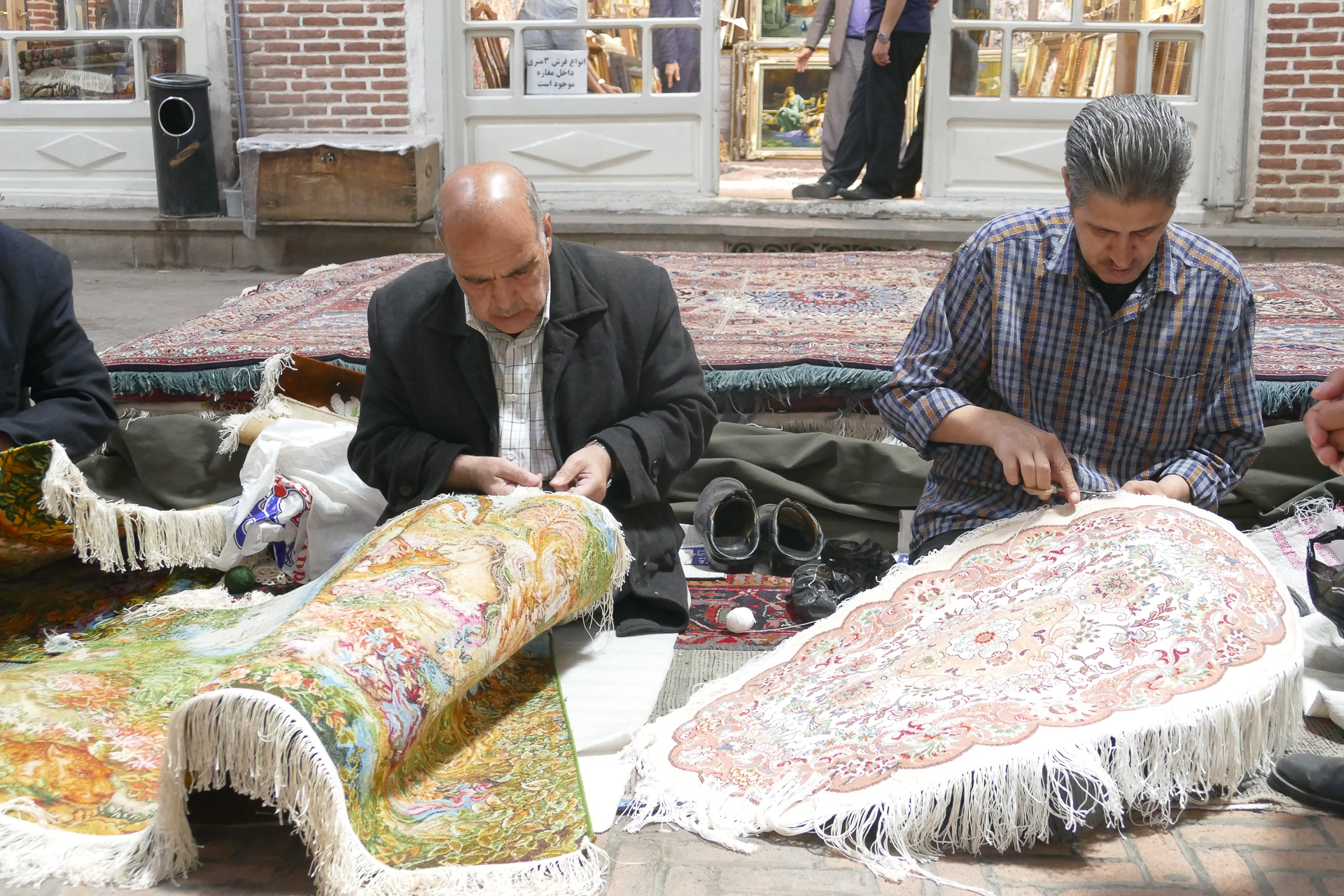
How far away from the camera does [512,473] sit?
3.01 meters

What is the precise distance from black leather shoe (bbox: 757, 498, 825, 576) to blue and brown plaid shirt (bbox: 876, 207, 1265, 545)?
78cm

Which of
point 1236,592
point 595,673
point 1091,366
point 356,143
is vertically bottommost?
point 595,673

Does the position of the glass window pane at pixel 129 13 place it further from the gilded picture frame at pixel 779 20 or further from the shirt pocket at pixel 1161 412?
the shirt pocket at pixel 1161 412

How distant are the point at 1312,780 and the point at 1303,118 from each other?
21.3ft

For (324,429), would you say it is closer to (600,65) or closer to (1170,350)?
(1170,350)

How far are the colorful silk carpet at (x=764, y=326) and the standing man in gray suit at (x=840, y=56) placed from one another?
2.77 m

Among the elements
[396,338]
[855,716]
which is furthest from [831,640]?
[396,338]

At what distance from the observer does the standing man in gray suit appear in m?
8.57

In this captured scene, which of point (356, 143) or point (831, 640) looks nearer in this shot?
point (831, 640)

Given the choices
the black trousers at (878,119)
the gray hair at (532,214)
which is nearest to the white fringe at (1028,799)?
the gray hair at (532,214)

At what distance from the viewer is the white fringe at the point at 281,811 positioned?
2.05m

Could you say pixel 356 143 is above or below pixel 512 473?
above

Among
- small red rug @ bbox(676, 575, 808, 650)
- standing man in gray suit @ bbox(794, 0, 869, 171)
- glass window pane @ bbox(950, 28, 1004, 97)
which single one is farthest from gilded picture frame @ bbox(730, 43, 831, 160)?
small red rug @ bbox(676, 575, 808, 650)

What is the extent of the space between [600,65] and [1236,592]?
6.73 m
